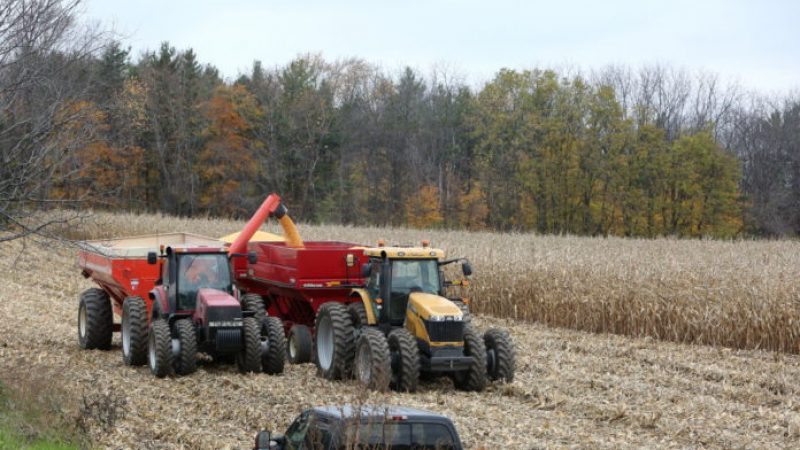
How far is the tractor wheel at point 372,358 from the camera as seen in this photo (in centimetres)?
1202

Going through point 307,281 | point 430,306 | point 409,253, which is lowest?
point 430,306

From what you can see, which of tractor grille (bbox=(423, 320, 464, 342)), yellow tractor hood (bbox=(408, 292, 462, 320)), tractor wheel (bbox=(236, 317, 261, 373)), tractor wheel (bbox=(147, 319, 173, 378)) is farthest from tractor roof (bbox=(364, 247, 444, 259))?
tractor wheel (bbox=(147, 319, 173, 378))

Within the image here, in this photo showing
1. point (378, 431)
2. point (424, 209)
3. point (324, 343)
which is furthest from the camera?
point (424, 209)

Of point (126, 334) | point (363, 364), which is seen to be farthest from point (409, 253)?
point (126, 334)

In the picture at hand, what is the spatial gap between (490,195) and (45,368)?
45.4 m

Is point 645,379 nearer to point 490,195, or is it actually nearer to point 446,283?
point 446,283

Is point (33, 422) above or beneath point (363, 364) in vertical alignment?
beneath

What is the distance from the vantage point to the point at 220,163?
58.7 m

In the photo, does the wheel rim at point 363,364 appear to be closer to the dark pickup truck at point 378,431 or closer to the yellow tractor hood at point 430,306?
the yellow tractor hood at point 430,306

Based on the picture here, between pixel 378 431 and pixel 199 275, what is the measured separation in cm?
873

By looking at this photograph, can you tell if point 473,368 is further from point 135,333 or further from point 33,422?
point 33,422

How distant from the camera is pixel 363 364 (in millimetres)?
12547

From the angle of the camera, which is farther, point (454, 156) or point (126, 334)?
point (454, 156)

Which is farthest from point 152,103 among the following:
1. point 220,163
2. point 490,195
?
point 490,195
